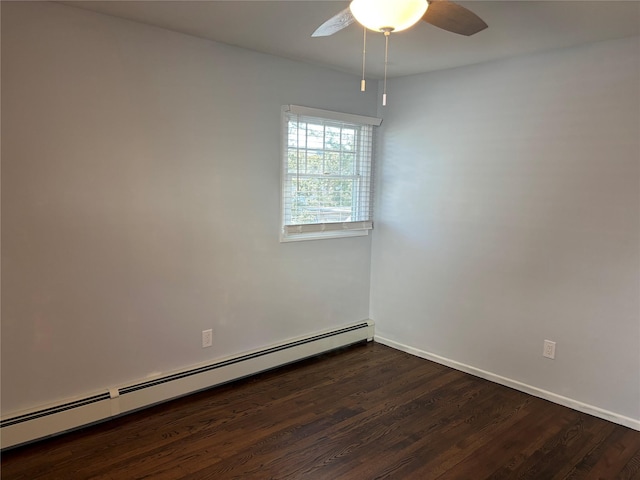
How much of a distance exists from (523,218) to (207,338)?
2.27 m

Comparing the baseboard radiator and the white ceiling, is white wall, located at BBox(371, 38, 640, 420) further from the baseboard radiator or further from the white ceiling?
the baseboard radiator

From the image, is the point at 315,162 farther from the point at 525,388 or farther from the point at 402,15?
the point at 525,388

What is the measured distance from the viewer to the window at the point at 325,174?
10.9ft

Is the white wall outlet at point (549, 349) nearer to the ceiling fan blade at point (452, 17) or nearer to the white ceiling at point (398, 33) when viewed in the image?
the white ceiling at point (398, 33)

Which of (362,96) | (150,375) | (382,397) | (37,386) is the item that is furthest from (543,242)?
(37,386)

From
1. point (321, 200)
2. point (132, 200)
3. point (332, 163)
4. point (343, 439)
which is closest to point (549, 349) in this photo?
point (343, 439)

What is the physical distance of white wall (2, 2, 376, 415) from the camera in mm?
2258

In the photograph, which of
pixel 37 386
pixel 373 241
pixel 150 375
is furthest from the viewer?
pixel 373 241

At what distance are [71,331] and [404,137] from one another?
9.02 feet

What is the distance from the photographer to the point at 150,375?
279cm

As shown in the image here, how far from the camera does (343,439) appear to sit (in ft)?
8.25

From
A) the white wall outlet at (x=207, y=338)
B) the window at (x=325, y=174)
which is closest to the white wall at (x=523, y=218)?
the window at (x=325, y=174)

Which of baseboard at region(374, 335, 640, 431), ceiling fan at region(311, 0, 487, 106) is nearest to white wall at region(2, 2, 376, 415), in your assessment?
baseboard at region(374, 335, 640, 431)

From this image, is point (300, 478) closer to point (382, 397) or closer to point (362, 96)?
point (382, 397)
